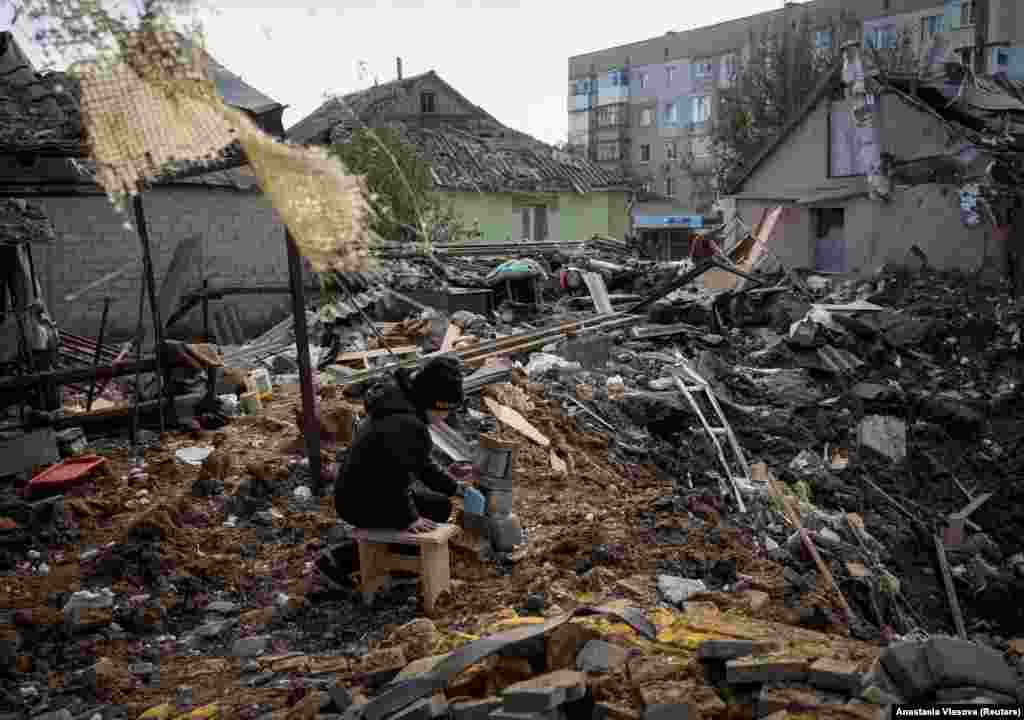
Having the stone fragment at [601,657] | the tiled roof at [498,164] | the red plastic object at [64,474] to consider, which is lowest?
the red plastic object at [64,474]

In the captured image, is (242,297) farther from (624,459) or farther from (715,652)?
(715,652)

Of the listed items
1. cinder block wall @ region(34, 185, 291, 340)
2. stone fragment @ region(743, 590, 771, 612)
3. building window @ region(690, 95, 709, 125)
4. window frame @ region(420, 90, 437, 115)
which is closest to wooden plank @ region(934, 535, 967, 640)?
stone fragment @ region(743, 590, 771, 612)

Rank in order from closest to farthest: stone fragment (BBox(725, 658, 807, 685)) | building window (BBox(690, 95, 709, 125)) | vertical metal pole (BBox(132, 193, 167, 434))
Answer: stone fragment (BBox(725, 658, 807, 685)) < vertical metal pole (BBox(132, 193, 167, 434)) < building window (BBox(690, 95, 709, 125))

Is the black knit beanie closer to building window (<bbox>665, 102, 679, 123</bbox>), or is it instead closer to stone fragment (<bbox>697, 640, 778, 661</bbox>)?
stone fragment (<bbox>697, 640, 778, 661</bbox>)

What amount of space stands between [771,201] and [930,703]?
719 inches

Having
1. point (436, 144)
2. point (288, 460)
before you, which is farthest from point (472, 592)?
point (436, 144)

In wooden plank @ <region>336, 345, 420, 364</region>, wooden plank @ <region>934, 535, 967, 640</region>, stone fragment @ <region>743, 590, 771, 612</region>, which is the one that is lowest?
wooden plank @ <region>934, 535, 967, 640</region>

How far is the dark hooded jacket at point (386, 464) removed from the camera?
4484 millimetres

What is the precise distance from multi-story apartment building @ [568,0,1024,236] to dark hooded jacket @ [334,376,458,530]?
2720 cm

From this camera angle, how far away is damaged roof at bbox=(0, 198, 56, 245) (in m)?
8.80

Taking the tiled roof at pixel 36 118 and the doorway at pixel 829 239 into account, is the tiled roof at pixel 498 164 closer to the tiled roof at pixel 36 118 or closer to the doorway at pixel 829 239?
the doorway at pixel 829 239

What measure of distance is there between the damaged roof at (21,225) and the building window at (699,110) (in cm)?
3778

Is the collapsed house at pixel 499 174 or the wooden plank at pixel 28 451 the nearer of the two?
the wooden plank at pixel 28 451

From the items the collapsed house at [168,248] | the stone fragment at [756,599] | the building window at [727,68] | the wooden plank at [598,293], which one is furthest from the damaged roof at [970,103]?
the building window at [727,68]
